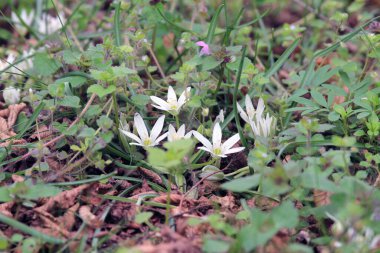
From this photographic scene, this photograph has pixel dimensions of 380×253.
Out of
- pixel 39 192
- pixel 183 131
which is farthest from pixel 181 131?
pixel 39 192

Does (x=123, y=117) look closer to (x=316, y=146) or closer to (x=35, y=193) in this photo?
(x=35, y=193)

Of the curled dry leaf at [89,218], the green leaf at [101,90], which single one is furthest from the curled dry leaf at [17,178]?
the green leaf at [101,90]

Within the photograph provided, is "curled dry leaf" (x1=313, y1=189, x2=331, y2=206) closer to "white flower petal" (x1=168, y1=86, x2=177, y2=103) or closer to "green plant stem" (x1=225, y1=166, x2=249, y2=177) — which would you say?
"green plant stem" (x1=225, y1=166, x2=249, y2=177)

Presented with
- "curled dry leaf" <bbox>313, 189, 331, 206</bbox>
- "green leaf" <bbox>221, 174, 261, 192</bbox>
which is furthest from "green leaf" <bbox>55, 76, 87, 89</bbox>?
"curled dry leaf" <bbox>313, 189, 331, 206</bbox>

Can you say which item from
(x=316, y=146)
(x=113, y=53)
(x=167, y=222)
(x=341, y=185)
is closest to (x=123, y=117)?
(x=113, y=53)

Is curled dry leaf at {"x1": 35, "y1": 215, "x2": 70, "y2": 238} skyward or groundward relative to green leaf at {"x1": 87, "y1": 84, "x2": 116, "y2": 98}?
groundward

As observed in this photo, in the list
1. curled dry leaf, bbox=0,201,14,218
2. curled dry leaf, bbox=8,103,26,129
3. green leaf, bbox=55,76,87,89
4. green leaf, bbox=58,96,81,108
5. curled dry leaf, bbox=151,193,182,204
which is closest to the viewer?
curled dry leaf, bbox=0,201,14,218

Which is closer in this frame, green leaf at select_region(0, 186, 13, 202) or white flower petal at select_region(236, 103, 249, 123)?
green leaf at select_region(0, 186, 13, 202)

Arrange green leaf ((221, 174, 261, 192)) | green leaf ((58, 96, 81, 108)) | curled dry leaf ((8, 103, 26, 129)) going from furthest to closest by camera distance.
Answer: curled dry leaf ((8, 103, 26, 129))
green leaf ((58, 96, 81, 108))
green leaf ((221, 174, 261, 192))
